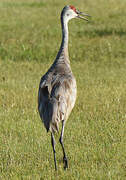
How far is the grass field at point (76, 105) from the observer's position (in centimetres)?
532

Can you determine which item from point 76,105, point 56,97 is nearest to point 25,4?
point 76,105

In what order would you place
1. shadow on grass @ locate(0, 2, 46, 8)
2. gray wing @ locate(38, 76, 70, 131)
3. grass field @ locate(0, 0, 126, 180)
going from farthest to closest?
shadow on grass @ locate(0, 2, 46, 8)
grass field @ locate(0, 0, 126, 180)
gray wing @ locate(38, 76, 70, 131)

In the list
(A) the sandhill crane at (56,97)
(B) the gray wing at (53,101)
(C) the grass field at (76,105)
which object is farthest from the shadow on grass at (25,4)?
(B) the gray wing at (53,101)

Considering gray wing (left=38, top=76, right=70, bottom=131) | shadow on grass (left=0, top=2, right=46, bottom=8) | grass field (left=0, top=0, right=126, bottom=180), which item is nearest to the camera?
gray wing (left=38, top=76, right=70, bottom=131)

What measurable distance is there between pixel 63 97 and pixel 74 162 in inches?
33.0

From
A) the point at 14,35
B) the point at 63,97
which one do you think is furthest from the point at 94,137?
the point at 14,35

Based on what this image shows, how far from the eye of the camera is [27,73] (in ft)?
35.9

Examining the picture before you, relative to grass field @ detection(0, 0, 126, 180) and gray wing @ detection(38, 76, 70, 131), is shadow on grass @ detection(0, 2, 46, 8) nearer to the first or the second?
grass field @ detection(0, 0, 126, 180)

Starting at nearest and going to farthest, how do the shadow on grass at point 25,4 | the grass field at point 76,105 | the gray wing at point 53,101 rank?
the gray wing at point 53,101, the grass field at point 76,105, the shadow on grass at point 25,4

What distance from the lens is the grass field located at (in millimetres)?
5317

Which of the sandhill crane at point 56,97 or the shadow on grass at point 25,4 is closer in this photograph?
Answer: the sandhill crane at point 56,97


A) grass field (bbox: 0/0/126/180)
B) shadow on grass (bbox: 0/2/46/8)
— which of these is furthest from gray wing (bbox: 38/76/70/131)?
shadow on grass (bbox: 0/2/46/8)

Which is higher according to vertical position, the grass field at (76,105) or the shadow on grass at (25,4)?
the shadow on grass at (25,4)

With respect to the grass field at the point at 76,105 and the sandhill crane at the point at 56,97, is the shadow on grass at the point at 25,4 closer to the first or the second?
the grass field at the point at 76,105
